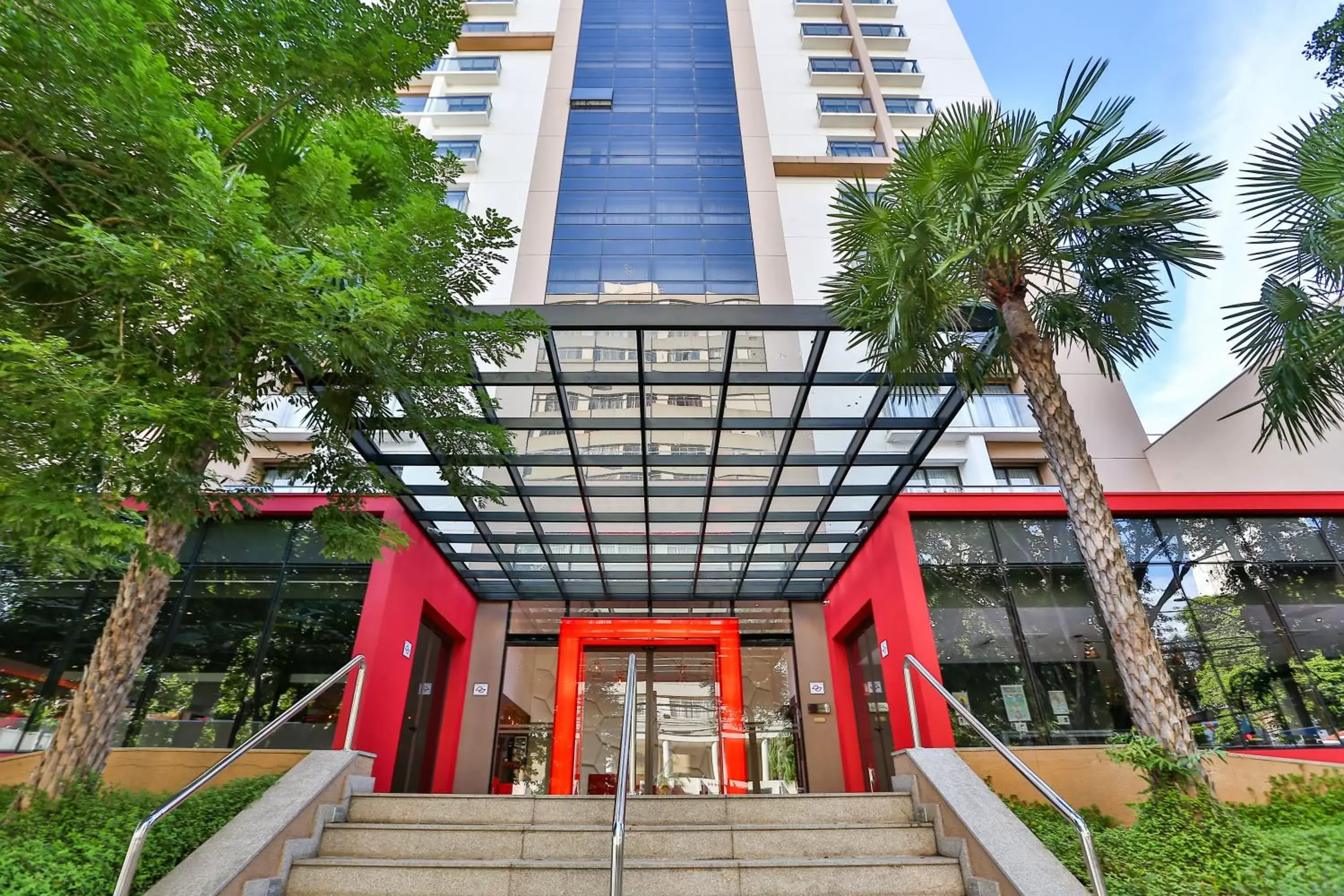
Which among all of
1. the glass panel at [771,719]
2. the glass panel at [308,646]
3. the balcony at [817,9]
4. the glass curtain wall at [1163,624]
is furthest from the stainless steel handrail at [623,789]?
the balcony at [817,9]

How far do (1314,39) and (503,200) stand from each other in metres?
16.7

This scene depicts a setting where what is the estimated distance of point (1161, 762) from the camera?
388 centimetres

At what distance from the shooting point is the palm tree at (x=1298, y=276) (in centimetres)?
498

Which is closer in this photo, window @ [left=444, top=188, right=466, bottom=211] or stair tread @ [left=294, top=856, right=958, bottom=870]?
stair tread @ [left=294, top=856, right=958, bottom=870]

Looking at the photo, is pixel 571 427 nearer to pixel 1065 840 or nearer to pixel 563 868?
pixel 563 868

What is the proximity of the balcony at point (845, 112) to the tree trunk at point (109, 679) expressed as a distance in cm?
2198

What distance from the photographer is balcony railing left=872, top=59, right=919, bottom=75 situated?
71.6ft

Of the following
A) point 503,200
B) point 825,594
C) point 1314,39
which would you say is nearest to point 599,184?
point 503,200

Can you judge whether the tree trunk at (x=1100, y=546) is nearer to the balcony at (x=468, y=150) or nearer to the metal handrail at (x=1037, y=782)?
the metal handrail at (x=1037, y=782)

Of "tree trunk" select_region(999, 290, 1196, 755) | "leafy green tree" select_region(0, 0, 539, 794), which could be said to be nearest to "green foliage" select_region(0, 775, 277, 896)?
"leafy green tree" select_region(0, 0, 539, 794)

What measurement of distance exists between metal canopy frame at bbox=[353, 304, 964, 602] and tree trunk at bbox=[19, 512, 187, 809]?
91.2 inches

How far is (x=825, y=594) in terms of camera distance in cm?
1095

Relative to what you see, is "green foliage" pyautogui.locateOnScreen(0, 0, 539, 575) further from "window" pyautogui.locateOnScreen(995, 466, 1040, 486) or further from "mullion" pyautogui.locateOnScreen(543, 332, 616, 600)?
"window" pyautogui.locateOnScreen(995, 466, 1040, 486)

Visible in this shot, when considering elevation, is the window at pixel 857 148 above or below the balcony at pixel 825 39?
below
